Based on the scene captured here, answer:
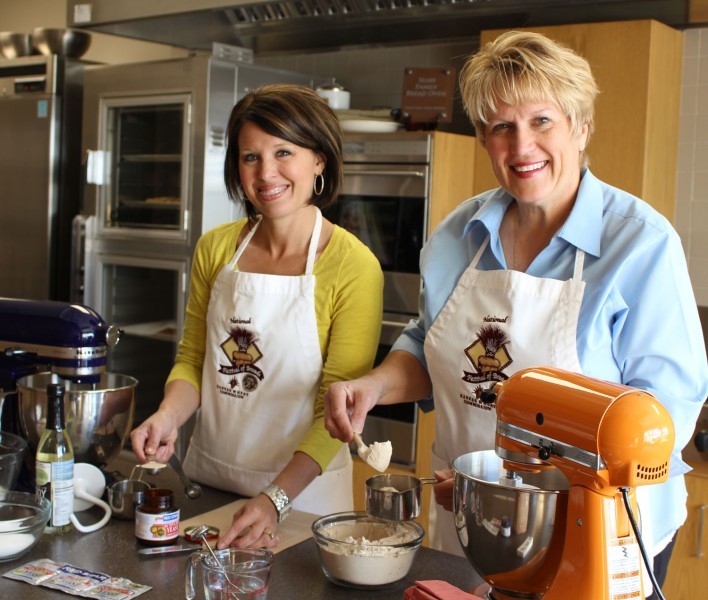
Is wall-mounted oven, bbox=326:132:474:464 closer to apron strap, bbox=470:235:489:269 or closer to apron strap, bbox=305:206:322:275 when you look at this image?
apron strap, bbox=305:206:322:275

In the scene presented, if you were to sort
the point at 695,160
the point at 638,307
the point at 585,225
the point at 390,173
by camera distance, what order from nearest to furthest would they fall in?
the point at 638,307, the point at 585,225, the point at 695,160, the point at 390,173

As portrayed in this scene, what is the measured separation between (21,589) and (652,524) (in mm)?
1000

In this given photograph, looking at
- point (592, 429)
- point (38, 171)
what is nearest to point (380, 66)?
point (38, 171)

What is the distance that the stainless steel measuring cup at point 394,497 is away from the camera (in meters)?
1.38

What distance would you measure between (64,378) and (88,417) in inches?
5.9

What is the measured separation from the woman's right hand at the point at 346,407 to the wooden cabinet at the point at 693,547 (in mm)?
1539

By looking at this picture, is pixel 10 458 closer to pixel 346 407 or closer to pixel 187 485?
pixel 187 485

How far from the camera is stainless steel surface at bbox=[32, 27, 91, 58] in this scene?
13.9 ft

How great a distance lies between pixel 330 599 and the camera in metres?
1.33

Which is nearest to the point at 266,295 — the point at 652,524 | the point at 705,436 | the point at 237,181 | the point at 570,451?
the point at 237,181

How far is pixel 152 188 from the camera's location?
12.9 feet

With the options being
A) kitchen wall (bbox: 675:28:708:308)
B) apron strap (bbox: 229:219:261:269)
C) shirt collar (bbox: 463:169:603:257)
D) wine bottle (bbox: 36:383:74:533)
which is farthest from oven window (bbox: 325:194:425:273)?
wine bottle (bbox: 36:383:74:533)

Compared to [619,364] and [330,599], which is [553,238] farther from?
[330,599]

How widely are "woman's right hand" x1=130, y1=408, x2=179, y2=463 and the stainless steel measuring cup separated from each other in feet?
1.66
